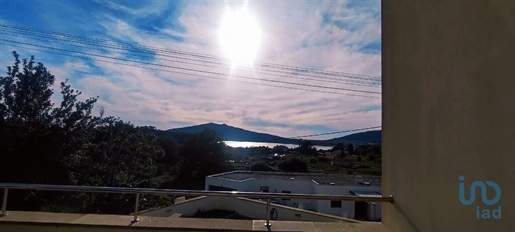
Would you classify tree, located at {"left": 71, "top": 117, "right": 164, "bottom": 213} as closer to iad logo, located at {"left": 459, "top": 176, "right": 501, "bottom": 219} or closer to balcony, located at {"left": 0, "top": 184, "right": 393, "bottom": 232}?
balcony, located at {"left": 0, "top": 184, "right": 393, "bottom": 232}

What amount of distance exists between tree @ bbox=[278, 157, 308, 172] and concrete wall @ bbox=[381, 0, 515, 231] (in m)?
19.3

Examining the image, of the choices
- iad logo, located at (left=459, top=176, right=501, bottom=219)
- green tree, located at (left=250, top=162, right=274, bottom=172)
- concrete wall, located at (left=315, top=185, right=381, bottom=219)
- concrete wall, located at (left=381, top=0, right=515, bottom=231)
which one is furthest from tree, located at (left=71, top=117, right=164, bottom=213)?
iad logo, located at (left=459, top=176, right=501, bottom=219)

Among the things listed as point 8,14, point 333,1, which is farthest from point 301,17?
point 8,14

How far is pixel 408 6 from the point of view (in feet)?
5.98

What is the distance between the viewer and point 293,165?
21656mm

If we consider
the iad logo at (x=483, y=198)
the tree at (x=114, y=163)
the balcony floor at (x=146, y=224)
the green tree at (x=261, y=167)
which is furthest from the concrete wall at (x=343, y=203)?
the iad logo at (x=483, y=198)

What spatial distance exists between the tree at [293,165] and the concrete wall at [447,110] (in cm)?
1927

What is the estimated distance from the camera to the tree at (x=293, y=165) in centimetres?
2104

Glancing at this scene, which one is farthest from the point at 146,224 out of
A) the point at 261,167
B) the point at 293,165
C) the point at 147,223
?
the point at 261,167

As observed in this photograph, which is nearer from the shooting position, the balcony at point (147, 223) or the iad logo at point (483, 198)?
the iad logo at point (483, 198)

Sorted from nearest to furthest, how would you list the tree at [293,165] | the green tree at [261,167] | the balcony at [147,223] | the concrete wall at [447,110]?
the concrete wall at [447,110] < the balcony at [147,223] < the tree at [293,165] < the green tree at [261,167]

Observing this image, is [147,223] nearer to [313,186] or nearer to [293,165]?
[313,186]

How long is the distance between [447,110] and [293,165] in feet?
67.9

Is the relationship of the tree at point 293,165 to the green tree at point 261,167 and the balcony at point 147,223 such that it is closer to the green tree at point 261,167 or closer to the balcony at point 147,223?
the green tree at point 261,167
